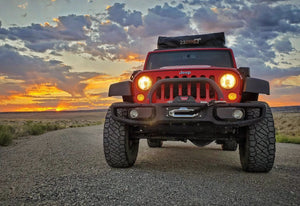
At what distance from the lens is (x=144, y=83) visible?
15.8 ft

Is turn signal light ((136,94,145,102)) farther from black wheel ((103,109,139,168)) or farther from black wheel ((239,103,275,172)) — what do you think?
black wheel ((239,103,275,172))

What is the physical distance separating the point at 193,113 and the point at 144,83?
1.04 m

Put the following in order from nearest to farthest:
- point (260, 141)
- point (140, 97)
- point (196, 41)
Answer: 1. point (260, 141)
2. point (140, 97)
3. point (196, 41)

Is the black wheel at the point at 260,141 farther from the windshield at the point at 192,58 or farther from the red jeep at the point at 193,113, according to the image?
the windshield at the point at 192,58

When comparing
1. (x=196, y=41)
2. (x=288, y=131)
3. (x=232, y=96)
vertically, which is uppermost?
(x=196, y=41)

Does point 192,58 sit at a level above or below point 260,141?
above

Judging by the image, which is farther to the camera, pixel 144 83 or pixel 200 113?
pixel 144 83

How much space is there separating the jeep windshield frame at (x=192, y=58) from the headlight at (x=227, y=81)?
1428 mm

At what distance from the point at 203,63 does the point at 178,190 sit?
329 centimetres

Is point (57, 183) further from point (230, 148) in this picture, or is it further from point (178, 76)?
point (230, 148)

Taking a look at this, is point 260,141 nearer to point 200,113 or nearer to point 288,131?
point 200,113

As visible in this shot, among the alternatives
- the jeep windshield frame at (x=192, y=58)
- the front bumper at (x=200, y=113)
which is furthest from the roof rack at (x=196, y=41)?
the front bumper at (x=200, y=113)

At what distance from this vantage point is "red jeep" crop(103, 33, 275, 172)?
A: 166 inches

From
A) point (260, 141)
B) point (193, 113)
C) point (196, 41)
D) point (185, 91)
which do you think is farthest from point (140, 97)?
point (196, 41)
